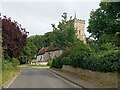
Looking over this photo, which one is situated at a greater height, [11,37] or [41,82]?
[11,37]

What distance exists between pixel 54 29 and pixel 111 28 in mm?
46207

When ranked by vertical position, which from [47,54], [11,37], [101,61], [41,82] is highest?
[47,54]

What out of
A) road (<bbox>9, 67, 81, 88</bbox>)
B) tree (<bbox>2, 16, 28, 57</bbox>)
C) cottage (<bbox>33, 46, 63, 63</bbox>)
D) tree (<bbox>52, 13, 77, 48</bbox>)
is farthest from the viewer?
cottage (<bbox>33, 46, 63, 63</bbox>)

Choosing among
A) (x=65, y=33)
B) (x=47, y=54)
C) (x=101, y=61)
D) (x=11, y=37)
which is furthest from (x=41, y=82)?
(x=47, y=54)

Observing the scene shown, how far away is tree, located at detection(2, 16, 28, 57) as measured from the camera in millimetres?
43028

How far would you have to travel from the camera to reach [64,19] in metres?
67.6

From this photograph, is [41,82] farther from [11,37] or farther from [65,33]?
[65,33]

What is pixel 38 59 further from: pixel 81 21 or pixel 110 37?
pixel 110 37

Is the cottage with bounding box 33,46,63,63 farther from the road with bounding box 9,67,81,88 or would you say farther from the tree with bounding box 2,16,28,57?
the road with bounding box 9,67,81,88

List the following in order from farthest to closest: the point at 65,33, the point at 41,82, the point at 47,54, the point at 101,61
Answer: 1. the point at 47,54
2. the point at 65,33
3. the point at 41,82
4. the point at 101,61

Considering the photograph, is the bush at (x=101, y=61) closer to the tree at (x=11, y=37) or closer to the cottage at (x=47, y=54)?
the tree at (x=11, y=37)

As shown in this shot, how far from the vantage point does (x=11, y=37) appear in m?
44.1

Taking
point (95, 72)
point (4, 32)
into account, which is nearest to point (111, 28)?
point (95, 72)

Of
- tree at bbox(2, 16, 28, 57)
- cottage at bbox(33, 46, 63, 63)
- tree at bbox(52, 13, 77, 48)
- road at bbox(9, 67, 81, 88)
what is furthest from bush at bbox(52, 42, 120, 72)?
cottage at bbox(33, 46, 63, 63)
